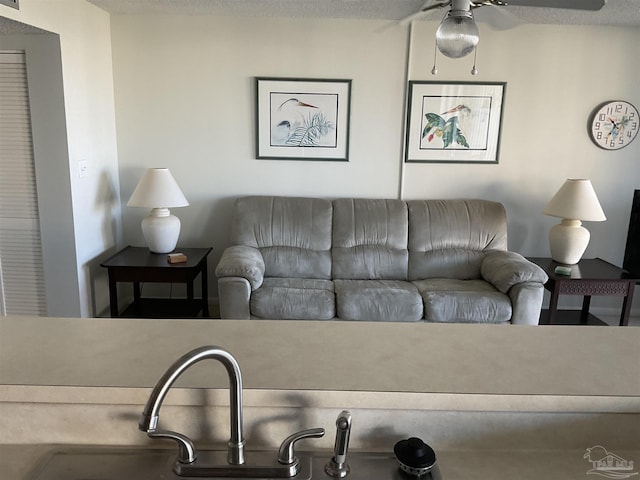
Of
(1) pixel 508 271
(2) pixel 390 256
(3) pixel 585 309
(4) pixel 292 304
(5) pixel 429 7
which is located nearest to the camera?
(5) pixel 429 7

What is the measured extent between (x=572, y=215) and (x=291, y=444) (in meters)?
3.21

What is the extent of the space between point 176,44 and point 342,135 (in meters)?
1.44

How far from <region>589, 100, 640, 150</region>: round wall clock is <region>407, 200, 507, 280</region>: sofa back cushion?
986mm

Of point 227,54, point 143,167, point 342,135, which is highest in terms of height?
point 227,54

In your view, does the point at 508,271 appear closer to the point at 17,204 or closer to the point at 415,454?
the point at 415,454

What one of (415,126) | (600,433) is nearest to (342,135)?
(415,126)

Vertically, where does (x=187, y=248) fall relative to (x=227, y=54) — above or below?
below

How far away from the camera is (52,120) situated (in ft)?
10.3

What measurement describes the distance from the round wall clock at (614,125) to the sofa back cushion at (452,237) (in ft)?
3.24

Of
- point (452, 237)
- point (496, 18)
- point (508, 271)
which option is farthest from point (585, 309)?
point (496, 18)

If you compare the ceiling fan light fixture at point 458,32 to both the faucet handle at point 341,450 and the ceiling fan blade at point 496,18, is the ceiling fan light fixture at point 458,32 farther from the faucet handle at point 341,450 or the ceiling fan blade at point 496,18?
the ceiling fan blade at point 496,18

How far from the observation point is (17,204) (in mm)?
3307

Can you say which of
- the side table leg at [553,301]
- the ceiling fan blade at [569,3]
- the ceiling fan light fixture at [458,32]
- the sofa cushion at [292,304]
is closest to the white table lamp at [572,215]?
the side table leg at [553,301]

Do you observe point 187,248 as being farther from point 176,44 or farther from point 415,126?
point 415,126
